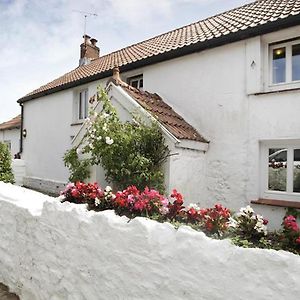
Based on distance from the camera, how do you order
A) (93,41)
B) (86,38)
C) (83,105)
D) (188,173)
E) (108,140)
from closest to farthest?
(108,140)
(188,173)
(83,105)
(86,38)
(93,41)

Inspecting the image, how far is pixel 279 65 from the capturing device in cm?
745

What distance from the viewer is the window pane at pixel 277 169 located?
7086 mm

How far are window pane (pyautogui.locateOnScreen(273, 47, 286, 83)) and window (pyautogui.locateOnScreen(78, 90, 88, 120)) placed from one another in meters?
7.98

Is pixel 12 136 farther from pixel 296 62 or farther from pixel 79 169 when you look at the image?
pixel 296 62

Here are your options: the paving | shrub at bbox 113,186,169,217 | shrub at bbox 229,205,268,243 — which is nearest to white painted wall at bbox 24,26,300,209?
shrub at bbox 113,186,169,217

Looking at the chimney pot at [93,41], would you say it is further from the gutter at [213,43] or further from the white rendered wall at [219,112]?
the white rendered wall at [219,112]

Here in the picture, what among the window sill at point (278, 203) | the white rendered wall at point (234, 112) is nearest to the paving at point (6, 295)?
the white rendered wall at point (234, 112)

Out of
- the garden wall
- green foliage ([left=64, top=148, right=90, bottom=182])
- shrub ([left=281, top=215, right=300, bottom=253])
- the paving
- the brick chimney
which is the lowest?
the paving

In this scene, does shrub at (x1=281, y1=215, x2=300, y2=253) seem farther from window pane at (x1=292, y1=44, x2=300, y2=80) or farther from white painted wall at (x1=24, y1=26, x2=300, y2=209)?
window pane at (x1=292, y1=44, x2=300, y2=80)

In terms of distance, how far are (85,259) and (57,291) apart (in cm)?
73

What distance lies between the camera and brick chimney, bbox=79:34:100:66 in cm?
1795

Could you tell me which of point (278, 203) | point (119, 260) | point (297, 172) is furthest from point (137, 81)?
point (119, 260)

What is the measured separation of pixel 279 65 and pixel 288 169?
2.66 meters

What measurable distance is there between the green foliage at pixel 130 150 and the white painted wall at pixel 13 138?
13.5 meters
